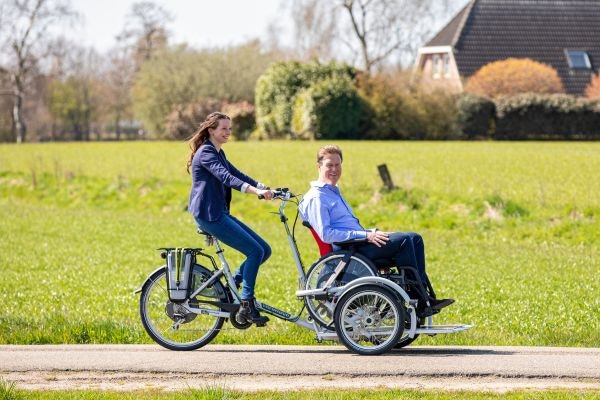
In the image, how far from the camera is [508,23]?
71.9 meters

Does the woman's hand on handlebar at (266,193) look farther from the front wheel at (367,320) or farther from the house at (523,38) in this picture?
the house at (523,38)

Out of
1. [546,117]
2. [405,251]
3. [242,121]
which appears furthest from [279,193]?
[242,121]

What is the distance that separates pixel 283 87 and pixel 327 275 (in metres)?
50.0

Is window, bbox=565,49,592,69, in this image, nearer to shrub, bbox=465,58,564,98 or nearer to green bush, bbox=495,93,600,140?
shrub, bbox=465,58,564,98

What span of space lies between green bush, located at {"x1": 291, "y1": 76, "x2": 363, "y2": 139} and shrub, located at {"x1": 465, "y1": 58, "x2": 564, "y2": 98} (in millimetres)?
9383

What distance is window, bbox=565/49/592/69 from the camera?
6962 centimetres

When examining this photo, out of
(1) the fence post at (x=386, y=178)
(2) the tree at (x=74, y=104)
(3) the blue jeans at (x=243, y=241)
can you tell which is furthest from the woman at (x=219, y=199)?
(2) the tree at (x=74, y=104)

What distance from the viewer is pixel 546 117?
184ft

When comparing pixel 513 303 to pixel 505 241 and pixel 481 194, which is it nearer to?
pixel 505 241

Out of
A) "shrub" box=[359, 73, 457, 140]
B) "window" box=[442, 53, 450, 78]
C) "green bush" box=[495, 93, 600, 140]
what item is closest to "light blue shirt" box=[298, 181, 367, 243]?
"shrub" box=[359, 73, 457, 140]

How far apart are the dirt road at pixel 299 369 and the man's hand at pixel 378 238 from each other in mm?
881

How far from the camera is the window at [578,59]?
69.6 meters

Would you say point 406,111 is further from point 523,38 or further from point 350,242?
point 350,242

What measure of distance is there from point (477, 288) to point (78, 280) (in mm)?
5560
